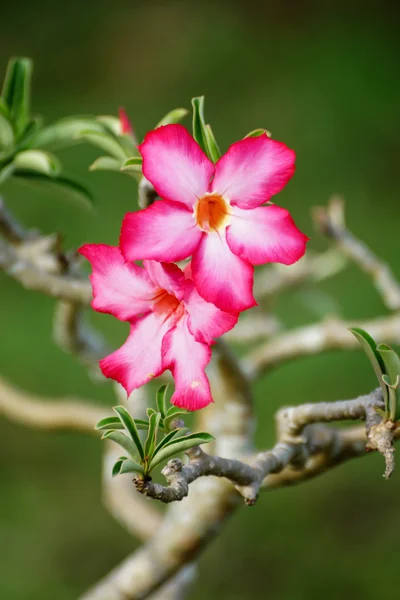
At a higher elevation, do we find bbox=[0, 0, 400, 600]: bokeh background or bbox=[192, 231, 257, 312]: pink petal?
bbox=[0, 0, 400, 600]: bokeh background

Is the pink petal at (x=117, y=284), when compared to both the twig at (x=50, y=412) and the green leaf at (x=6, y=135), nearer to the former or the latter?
the green leaf at (x=6, y=135)

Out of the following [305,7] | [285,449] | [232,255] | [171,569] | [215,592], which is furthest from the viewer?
[305,7]

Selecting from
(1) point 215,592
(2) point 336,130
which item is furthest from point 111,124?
(2) point 336,130

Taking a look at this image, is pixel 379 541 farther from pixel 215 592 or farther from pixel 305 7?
pixel 305 7

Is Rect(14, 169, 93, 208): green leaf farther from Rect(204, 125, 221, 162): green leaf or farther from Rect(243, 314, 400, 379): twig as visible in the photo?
Rect(243, 314, 400, 379): twig

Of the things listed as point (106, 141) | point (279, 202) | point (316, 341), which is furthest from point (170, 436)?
point (279, 202)

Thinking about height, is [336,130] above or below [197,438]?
above

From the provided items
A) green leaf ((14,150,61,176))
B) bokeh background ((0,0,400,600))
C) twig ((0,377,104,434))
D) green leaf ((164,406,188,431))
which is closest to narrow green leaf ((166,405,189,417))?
green leaf ((164,406,188,431))
